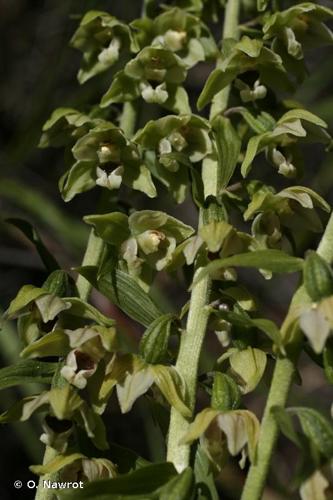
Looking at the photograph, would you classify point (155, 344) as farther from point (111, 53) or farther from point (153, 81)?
point (111, 53)

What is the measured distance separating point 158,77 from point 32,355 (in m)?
0.72

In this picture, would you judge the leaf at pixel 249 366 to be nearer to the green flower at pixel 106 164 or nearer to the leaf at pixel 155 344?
the leaf at pixel 155 344

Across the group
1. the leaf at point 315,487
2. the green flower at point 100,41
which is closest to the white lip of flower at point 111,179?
the green flower at point 100,41

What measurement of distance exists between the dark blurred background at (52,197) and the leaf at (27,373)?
43.2 inches

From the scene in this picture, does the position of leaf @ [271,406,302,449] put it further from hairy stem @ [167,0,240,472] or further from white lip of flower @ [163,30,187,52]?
Result: white lip of flower @ [163,30,187,52]

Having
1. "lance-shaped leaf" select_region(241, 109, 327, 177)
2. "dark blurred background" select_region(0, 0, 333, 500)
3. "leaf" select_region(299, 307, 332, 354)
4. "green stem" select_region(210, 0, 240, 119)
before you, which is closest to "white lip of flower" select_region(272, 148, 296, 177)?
"lance-shaped leaf" select_region(241, 109, 327, 177)

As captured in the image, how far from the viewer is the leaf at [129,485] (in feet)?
4.63

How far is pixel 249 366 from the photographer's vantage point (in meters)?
1.61

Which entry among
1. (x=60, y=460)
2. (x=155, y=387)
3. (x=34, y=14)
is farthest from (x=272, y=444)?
(x=34, y=14)

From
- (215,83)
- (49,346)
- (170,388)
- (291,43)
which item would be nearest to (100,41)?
(215,83)

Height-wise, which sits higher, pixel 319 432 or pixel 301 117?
pixel 301 117

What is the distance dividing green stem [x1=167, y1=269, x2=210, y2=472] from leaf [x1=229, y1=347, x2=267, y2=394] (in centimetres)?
8

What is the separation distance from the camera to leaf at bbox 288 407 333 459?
1.41 metres

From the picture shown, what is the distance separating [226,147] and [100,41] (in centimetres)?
51
